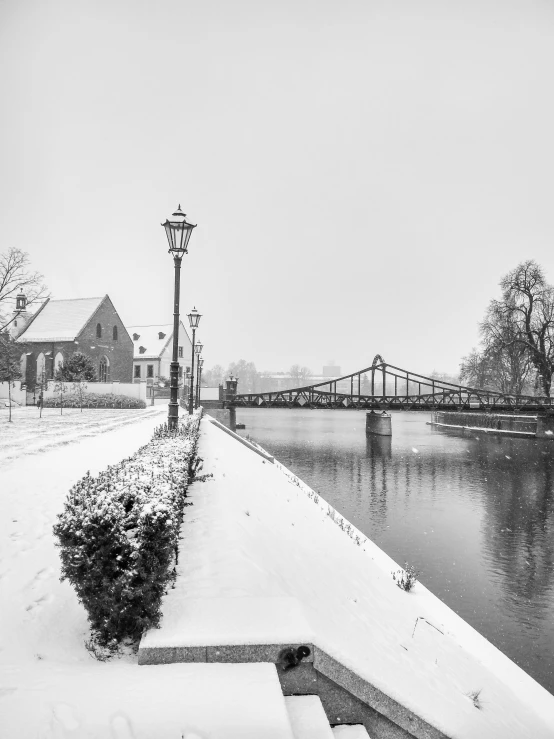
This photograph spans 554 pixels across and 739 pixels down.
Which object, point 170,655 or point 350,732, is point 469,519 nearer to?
point 350,732

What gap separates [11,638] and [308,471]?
841 inches

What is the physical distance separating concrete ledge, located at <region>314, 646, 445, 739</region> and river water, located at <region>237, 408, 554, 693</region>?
4.36 m

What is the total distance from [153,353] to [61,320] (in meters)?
15.3

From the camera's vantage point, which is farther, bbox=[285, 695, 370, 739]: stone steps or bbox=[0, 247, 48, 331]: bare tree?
bbox=[0, 247, 48, 331]: bare tree

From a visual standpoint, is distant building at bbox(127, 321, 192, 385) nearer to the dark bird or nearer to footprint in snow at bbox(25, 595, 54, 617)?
footprint in snow at bbox(25, 595, 54, 617)

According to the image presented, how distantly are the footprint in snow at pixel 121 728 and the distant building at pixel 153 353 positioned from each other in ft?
181

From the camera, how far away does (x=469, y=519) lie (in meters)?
16.0

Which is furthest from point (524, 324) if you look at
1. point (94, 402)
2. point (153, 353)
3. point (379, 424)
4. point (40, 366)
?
point (40, 366)

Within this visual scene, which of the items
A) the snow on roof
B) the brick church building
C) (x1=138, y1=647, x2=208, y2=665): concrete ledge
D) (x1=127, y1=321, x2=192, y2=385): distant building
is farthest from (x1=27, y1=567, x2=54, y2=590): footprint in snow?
(x1=127, y1=321, x2=192, y2=385): distant building

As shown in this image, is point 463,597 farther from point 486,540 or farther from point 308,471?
point 308,471

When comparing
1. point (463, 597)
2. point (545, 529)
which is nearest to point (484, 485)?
point (545, 529)

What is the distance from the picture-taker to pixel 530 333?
1752 inches

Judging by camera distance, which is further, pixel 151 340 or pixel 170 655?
pixel 151 340

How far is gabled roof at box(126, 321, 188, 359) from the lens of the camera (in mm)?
59969
